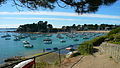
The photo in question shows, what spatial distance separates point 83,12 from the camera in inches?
234

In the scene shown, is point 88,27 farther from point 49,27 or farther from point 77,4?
point 77,4

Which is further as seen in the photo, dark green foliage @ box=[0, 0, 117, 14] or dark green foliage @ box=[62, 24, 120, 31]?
dark green foliage @ box=[62, 24, 120, 31]

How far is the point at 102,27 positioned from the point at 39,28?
176 feet

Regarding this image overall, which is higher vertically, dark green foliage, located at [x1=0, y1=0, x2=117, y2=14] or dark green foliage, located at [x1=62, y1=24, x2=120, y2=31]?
dark green foliage, located at [x1=0, y1=0, x2=117, y2=14]

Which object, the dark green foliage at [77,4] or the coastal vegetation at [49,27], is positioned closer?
the dark green foliage at [77,4]

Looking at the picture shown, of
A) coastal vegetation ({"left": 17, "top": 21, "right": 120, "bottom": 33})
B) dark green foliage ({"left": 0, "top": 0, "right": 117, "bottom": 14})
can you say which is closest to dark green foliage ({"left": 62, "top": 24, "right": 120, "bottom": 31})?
coastal vegetation ({"left": 17, "top": 21, "right": 120, "bottom": 33})

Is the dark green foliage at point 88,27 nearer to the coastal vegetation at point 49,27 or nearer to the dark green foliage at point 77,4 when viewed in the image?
the coastal vegetation at point 49,27

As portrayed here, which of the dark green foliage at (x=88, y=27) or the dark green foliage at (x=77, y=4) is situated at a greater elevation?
the dark green foliage at (x=77, y=4)

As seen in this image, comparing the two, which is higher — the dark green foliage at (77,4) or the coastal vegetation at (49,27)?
the dark green foliage at (77,4)

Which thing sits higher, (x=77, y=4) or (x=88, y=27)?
(x=77, y=4)

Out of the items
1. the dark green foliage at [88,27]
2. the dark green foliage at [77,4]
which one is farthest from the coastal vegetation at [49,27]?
the dark green foliage at [77,4]

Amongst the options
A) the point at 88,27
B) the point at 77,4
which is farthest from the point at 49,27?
the point at 77,4

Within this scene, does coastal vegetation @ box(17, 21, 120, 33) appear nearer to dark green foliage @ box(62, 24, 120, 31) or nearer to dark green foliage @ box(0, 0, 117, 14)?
dark green foliage @ box(62, 24, 120, 31)

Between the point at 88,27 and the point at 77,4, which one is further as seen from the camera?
the point at 88,27
